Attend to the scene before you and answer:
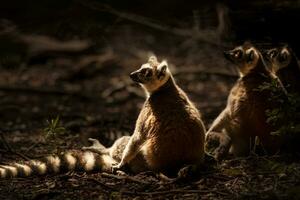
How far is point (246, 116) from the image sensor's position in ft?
23.9

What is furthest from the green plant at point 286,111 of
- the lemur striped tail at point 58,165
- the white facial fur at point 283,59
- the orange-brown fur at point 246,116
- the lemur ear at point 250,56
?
the lemur striped tail at point 58,165

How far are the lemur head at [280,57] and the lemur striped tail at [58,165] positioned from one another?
259 cm

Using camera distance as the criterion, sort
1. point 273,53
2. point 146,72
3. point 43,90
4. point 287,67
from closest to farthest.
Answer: point 146,72 → point 273,53 → point 287,67 → point 43,90

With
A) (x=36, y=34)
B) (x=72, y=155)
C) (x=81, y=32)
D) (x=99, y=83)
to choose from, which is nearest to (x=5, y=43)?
(x=36, y=34)

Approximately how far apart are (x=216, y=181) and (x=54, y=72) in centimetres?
1094

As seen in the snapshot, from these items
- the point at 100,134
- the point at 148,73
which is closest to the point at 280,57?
the point at 148,73

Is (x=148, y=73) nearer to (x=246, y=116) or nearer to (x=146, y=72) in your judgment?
(x=146, y=72)

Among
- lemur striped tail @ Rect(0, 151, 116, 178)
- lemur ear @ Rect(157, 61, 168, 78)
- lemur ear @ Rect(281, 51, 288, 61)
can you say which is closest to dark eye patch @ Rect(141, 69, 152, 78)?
lemur ear @ Rect(157, 61, 168, 78)

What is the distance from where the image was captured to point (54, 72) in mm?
16531

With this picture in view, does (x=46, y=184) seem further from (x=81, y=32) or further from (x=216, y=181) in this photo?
(x=81, y=32)

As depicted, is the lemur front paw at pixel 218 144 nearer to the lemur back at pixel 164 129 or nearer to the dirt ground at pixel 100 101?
the dirt ground at pixel 100 101

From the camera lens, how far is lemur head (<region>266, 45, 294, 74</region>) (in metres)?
7.72

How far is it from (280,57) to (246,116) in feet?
3.48

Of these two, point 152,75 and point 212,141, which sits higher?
point 152,75
